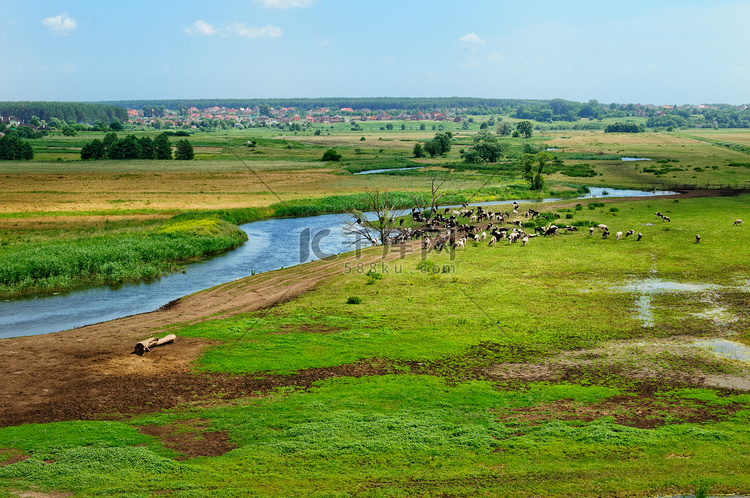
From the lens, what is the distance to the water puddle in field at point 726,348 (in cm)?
2352

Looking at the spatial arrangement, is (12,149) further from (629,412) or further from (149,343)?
(629,412)

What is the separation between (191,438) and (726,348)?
2166cm

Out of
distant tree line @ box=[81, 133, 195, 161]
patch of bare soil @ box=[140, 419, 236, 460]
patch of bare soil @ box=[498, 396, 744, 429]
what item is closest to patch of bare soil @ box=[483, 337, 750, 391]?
patch of bare soil @ box=[498, 396, 744, 429]

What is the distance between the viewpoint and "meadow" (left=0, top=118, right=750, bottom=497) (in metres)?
15.1

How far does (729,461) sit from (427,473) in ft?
26.7

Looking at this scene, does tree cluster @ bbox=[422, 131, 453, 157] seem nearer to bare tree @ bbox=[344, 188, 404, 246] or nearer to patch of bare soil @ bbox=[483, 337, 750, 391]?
bare tree @ bbox=[344, 188, 404, 246]

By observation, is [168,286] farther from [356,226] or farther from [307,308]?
[356,226]

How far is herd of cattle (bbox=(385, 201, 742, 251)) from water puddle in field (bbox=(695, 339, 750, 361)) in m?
23.6

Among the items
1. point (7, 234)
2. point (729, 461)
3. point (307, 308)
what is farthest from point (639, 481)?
point (7, 234)

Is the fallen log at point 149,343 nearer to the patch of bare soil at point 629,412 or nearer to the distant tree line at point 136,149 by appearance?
the patch of bare soil at point 629,412

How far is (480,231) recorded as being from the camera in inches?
2133

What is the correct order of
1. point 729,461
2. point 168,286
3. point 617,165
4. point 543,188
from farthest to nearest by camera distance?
1. point 617,165
2. point 543,188
3. point 168,286
4. point 729,461

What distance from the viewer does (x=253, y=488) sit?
14.5 meters

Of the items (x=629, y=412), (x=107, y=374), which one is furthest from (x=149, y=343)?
(x=629, y=412)
